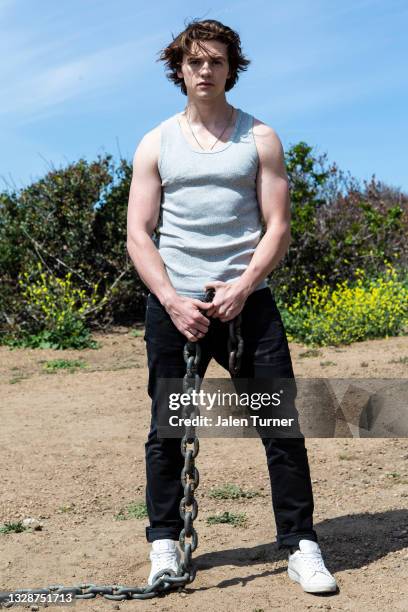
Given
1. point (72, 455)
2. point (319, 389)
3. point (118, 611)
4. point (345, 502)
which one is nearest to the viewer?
point (118, 611)

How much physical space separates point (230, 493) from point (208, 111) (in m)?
2.44

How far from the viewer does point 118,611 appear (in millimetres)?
3445

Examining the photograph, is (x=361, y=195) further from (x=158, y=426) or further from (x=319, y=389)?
(x=158, y=426)

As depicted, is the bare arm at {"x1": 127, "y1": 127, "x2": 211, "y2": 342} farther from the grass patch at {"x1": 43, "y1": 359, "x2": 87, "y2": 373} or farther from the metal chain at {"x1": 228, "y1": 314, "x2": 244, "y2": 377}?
the grass patch at {"x1": 43, "y1": 359, "x2": 87, "y2": 373}

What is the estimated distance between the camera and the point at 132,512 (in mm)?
4809

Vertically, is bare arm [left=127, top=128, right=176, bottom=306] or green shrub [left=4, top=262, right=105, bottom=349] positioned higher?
bare arm [left=127, top=128, right=176, bottom=306]

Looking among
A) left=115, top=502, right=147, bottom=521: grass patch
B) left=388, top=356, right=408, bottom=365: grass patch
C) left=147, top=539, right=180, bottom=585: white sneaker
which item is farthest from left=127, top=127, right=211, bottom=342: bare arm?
left=388, top=356, right=408, bottom=365: grass patch

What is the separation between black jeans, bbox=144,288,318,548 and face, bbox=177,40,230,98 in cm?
87

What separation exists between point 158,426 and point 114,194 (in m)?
8.99

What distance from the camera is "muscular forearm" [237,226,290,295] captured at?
134 inches

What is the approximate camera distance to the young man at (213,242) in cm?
344

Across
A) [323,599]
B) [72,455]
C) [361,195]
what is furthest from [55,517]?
[361,195]

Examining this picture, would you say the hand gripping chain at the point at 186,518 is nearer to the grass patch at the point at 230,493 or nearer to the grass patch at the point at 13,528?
the grass patch at the point at 13,528

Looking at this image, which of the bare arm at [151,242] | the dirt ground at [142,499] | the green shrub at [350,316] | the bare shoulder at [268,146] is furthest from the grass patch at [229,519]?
the green shrub at [350,316]
